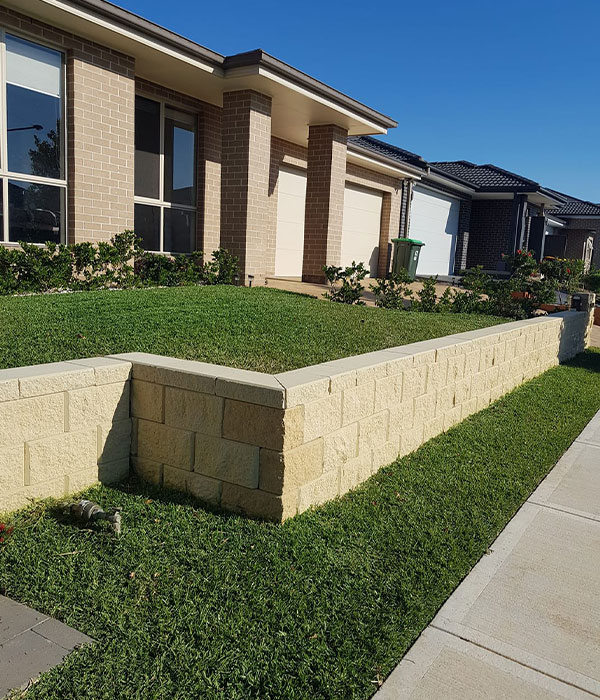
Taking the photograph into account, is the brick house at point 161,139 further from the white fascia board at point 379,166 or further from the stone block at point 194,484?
the stone block at point 194,484

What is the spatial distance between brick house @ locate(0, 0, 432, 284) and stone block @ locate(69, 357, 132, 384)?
18.0 ft

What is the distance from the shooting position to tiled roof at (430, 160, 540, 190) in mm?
23719

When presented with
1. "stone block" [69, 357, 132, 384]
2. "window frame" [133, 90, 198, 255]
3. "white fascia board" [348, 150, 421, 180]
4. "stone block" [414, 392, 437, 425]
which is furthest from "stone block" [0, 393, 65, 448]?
"white fascia board" [348, 150, 421, 180]

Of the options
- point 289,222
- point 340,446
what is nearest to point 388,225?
point 289,222

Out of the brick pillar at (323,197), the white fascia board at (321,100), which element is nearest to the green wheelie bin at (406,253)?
the brick pillar at (323,197)

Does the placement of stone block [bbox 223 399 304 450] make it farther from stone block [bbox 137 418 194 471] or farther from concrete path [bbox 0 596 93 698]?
concrete path [bbox 0 596 93 698]

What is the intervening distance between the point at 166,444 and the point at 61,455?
0.61m

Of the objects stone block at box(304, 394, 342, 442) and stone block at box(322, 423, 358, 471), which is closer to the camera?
stone block at box(304, 394, 342, 442)

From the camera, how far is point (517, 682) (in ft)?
8.12

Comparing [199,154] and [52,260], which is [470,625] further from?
[199,154]

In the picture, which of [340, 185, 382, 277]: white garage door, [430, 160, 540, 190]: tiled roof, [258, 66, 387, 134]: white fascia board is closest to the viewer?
[258, 66, 387, 134]: white fascia board

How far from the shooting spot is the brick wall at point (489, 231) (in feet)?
81.6

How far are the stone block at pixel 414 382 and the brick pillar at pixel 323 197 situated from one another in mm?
8466

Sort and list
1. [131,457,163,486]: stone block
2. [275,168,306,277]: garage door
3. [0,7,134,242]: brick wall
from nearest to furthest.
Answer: [131,457,163,486]: stone block < [0,7,134,242]: brick wall < [275,168,306,277]: garage door
